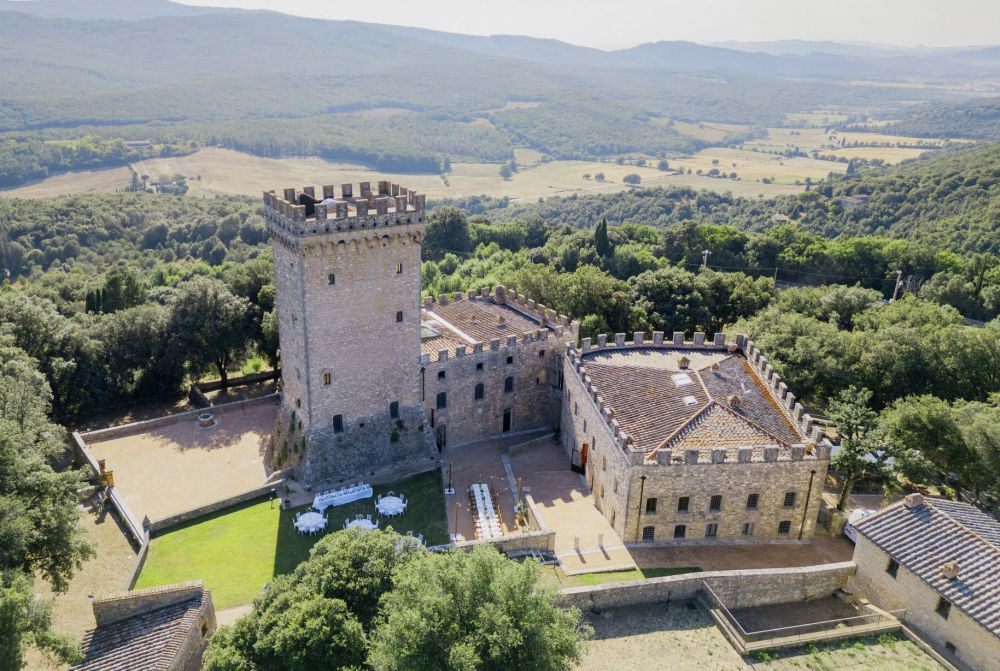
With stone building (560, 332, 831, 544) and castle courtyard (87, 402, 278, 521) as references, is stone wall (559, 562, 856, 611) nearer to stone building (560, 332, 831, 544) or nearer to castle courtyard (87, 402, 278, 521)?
stone building (560, 332, 831, 544)

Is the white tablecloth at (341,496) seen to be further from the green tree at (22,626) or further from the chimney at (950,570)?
the chimney at (950,570)

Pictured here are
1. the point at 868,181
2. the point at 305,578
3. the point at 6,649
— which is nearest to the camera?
the point at 6,649

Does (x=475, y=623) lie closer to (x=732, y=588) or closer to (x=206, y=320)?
(x=732, y=588)

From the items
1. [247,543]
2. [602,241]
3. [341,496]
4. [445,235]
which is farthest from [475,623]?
[445,235]

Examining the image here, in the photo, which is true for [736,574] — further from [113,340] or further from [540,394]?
[113,340]

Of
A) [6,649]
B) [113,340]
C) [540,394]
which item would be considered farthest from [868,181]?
[6,649]

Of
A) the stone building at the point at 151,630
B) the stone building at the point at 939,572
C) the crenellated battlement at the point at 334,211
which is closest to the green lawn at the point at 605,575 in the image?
the stone building at the point at 939,572
